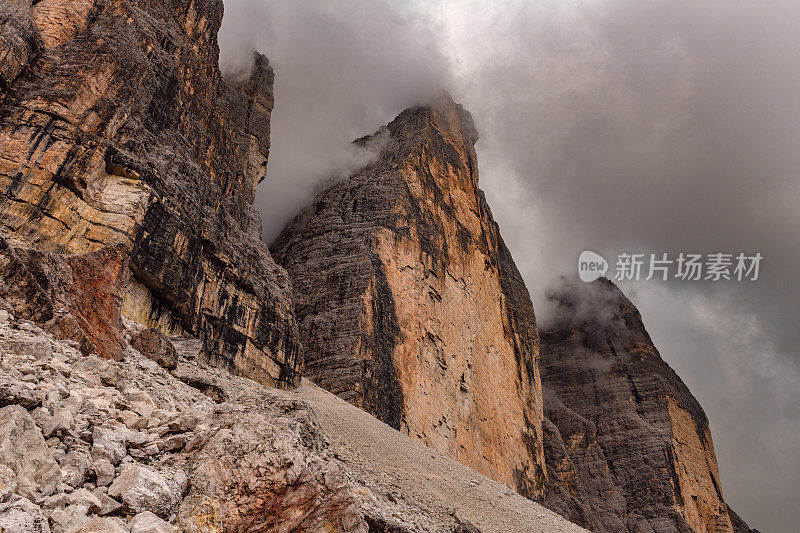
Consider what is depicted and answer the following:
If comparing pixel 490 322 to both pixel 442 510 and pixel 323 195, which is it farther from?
pixel 442 510

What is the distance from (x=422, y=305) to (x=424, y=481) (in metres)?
27.6

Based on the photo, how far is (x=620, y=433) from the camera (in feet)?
287

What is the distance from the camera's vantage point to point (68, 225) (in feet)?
67.9

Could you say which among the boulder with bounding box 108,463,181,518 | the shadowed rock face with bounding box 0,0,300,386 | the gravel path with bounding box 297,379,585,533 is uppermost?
the shadowed rock face with bounding box 0,0,300,386

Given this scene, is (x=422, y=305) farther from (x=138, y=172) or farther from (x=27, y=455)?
(x=27, y=455)

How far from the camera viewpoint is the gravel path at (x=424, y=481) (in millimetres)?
16094

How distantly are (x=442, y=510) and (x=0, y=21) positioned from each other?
2365 cm

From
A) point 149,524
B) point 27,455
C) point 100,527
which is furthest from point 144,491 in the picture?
point 27,455

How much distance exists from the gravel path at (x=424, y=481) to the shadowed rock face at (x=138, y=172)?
302 inches

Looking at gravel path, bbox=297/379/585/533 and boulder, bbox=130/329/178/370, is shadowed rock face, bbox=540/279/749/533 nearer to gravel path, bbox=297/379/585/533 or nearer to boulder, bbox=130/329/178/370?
gravel path, bbox=297/379/585/533

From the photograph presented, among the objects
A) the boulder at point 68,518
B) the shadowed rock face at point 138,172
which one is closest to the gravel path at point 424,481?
the shadowed rock face at point 138,172

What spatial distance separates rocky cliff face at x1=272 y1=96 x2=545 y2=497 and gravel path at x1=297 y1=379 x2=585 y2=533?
1103 centimetres

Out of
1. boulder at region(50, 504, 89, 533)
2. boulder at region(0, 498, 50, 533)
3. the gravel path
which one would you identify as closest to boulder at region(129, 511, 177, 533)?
boulder at region(50, 504, 89, 533)

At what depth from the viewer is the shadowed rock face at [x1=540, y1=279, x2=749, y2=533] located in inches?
2918
